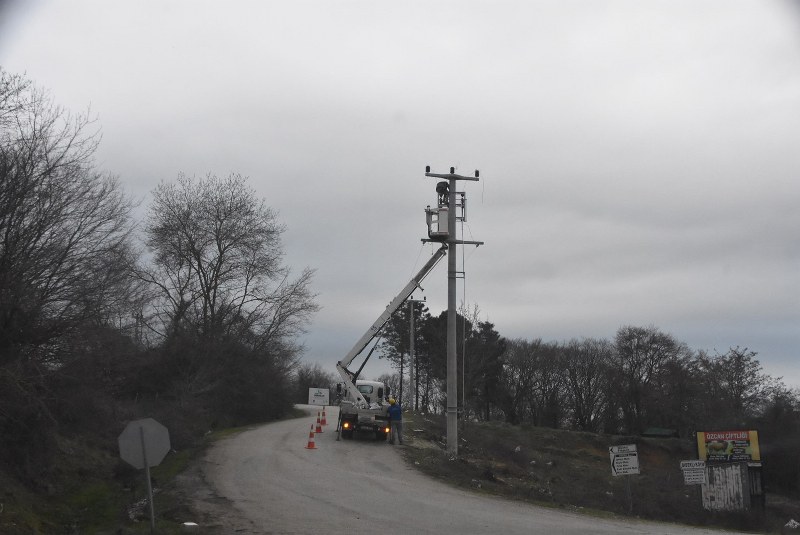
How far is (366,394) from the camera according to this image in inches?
1252

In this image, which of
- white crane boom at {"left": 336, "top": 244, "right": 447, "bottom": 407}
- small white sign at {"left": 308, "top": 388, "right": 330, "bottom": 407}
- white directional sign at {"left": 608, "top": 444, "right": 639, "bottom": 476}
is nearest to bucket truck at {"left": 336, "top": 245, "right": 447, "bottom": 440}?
white crane boom at {"left": 336, "top": 244, "right": 447, "bottom": 407}

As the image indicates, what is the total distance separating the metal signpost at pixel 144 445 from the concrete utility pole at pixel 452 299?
46.4 ft

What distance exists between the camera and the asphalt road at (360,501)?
14164mm

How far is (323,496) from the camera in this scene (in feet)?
57.6

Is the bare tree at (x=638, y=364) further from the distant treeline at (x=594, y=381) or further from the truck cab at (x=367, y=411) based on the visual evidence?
the truck cab at (x=367, y=411)

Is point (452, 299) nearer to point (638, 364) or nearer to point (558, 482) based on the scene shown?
point (558, 482)

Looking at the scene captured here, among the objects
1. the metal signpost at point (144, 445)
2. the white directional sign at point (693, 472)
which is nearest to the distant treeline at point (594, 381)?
the white directional sign at point (693, 472)

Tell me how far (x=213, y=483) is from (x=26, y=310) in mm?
6500

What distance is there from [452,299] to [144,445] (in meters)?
15.1

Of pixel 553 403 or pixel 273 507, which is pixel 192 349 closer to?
pixel 273 507

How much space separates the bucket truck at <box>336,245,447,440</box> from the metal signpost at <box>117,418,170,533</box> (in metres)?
17.2

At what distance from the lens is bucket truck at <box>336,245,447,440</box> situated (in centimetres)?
3057

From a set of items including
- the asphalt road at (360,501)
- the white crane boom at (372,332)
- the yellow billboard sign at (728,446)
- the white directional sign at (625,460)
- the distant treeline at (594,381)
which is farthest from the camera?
the distant treeline at (594,381)

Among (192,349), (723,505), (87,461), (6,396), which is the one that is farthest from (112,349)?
(723,505)
